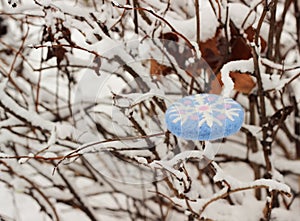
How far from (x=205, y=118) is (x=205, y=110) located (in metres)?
0.03

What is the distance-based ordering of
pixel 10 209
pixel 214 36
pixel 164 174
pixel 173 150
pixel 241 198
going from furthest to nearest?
pixel 10 209, pixel 241 198, pixel 214 36, pixel 173 150, pixel 164 174

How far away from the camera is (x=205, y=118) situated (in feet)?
3.34

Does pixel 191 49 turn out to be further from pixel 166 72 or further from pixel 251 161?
pixel 251 161

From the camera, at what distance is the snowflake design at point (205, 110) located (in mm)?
1018

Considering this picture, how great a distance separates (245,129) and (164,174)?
0.45 meters

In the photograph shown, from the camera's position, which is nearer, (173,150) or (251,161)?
(173,150)

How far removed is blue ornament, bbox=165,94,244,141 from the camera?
1.00 m

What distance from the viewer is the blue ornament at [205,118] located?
1003 mm

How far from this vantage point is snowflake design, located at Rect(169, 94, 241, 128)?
1018 mm

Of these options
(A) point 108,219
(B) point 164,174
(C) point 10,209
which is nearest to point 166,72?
(B) point 164,174

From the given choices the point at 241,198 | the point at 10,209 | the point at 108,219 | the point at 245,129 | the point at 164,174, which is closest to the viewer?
the point at 164,174

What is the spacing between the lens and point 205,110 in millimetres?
1046

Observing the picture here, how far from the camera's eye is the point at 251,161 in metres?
1.78

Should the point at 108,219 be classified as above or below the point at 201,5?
below
